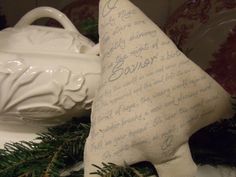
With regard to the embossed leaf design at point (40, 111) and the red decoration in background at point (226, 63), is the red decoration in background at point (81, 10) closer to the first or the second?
the red decoration in background at point (226, 63)

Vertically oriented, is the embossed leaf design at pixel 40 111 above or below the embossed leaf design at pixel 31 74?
below

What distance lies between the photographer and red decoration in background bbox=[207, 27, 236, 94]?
66 cm

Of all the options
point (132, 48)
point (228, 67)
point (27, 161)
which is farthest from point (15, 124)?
point (228, 67)

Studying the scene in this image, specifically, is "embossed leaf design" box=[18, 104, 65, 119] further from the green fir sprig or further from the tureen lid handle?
the tureen lid handle

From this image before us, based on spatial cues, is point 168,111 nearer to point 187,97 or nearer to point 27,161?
point 187,97

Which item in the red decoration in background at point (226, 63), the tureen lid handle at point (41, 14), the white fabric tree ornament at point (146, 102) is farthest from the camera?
the red decoration in background at point (226, 63)

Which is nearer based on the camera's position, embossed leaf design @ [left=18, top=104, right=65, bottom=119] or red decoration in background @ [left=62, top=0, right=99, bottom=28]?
embossed leaf design @ [left=18, top=104, right=65, bottom=119]

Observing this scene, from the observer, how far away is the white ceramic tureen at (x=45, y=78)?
1.32ft

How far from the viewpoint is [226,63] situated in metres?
0.67

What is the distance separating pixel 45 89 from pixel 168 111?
0.12 m

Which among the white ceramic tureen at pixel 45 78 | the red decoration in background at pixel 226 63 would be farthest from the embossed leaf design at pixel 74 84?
the red decoration in background at pixel 226 63

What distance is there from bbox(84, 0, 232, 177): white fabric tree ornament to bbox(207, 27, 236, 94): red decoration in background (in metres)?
0.31

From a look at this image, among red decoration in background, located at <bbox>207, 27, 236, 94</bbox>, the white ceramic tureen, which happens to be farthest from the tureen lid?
red decoration in background, located at <bbox>207, 27, 236, 94</bbox>

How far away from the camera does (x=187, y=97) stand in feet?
1.14
